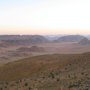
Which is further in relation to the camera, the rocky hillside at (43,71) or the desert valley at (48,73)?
the rocky hillside at (43,71)

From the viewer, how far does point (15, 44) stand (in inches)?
5064

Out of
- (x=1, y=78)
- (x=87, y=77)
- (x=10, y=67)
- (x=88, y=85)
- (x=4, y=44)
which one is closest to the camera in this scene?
(x=88, y=85)

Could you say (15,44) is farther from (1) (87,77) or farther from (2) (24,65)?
(1) (87,77)

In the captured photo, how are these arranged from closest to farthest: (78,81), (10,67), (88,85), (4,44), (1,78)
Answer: (88,85) → (78,81) → (1,78) → (10,67) → (4,44)

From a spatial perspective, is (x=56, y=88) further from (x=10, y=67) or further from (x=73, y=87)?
(x=10, y=67)

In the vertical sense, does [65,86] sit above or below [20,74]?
above

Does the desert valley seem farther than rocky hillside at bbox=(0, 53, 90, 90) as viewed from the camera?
No

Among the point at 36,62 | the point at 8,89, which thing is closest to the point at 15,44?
the point at 36,62

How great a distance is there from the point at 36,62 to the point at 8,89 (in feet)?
55.9

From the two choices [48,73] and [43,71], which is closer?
[48,73]

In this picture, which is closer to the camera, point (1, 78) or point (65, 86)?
point (65, 86)

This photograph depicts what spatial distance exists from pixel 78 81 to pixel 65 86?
115 cm

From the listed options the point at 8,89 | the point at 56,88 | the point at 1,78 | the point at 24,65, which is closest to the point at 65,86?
the point at 56,88

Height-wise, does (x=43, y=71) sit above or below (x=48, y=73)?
below
